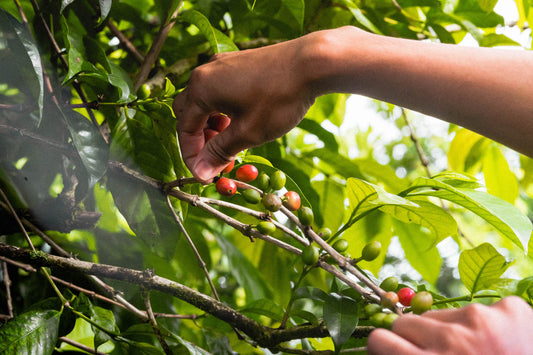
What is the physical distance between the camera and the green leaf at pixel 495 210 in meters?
0.48

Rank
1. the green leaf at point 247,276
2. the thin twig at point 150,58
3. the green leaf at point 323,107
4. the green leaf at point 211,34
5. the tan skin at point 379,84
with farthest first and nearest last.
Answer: the green leaf at point 323,107, the green leaf at point 247,276, the thin twig at point 150,58, the green leaf at point 211,34, the tan skin at point 379,84

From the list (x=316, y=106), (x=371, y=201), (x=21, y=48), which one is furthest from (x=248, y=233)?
(x=316, y=106)

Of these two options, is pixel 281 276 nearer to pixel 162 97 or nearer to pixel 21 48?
pixel 162 97

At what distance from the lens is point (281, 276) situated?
105 centimetres

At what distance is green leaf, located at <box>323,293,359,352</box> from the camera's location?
1.64ft

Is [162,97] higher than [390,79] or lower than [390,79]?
lower

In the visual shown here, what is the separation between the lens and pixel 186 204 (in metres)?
0.72

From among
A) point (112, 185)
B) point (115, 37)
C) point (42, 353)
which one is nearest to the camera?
point (42, 353)

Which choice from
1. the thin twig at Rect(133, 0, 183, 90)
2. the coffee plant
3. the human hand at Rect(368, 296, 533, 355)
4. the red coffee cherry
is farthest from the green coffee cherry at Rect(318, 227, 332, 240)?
the thin twig at Rect(133, 0, 183, 90)

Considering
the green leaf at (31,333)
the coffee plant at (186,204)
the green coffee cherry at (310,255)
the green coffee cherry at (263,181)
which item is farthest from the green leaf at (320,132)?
the green leaf at (31,333)

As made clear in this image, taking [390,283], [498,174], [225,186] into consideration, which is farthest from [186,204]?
[498,174]

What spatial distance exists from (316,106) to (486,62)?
2.14 ft

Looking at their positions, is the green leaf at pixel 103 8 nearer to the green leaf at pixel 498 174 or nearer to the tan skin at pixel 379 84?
the tan skin at pixel 379 84

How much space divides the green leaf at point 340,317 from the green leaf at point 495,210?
0.54ft
